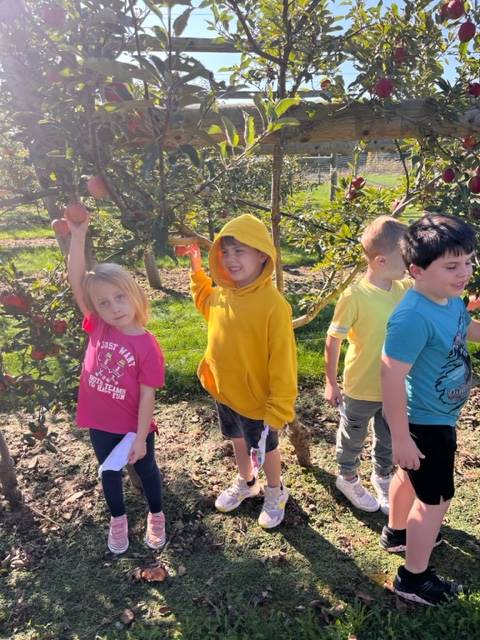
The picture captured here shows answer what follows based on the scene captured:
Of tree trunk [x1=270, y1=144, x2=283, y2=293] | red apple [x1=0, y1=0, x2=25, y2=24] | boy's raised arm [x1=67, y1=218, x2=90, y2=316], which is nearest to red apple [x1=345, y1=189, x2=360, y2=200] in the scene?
tree trunk [x1=270, y1=144, x2=283, y2=293]

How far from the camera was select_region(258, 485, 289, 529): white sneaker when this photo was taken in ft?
8.13

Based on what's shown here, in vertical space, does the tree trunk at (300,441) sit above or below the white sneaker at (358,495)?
above

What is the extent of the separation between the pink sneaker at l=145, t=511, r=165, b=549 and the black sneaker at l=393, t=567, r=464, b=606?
3.66 ft

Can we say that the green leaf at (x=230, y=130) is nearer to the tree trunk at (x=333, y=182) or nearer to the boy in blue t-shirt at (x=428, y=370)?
the boy in blue t-shirt at (x=428, y=370)

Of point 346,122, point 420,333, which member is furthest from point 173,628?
point 346,122

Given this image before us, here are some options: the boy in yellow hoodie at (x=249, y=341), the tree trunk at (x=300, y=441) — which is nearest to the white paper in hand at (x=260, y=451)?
the boy in yellow hoodie at (x=249, y=341)

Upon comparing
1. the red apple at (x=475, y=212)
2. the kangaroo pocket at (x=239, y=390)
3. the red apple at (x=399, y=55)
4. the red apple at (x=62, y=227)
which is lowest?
A: the kangaroo pocket at (x=239, y=390)

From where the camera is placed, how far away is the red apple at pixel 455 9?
7.16ft

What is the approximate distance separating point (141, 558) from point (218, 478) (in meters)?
0.69

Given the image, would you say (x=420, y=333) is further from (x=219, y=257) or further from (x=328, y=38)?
(x=328, y=38)

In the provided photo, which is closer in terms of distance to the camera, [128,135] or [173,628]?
[128,135]

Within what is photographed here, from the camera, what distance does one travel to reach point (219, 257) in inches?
84.0

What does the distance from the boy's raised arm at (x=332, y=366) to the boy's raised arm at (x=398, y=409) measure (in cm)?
57

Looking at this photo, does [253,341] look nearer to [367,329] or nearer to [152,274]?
[367,329]
